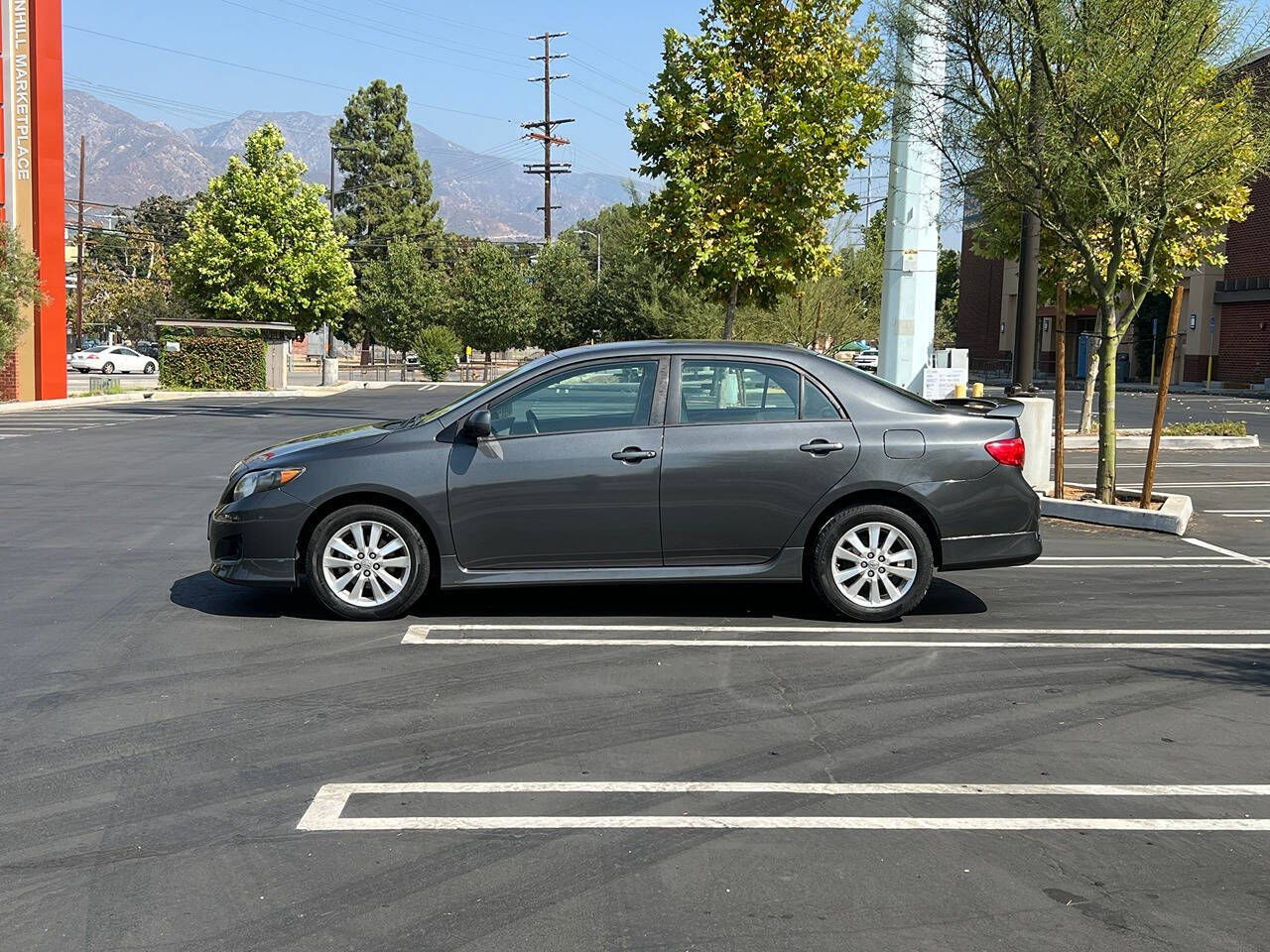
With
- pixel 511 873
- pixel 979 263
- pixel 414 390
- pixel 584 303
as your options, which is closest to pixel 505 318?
pixel 584 303

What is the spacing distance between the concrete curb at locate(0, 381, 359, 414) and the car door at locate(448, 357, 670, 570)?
26313mm

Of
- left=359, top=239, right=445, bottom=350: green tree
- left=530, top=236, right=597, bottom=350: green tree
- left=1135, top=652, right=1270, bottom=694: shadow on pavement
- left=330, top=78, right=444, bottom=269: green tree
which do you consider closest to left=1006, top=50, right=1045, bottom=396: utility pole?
left=1135, top=652, right=1270, bottom=694: shadow on pavement

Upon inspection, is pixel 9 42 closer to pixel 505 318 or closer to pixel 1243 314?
pixel 505 318

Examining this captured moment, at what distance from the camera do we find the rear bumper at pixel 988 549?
26.2 ft

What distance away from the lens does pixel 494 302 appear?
67250mm

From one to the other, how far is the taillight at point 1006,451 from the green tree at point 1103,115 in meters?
4.55

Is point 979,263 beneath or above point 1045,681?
above

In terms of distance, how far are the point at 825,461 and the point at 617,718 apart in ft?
8.46

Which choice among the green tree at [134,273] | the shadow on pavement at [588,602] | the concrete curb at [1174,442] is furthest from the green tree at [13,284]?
the green tree at [134,273]

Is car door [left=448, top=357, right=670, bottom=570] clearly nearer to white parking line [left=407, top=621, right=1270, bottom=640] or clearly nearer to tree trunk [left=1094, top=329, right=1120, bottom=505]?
white parking line [left=407, top=621, right=1270, bottom=640]

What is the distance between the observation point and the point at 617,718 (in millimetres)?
5867

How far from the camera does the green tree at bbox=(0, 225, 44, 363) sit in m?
31.6

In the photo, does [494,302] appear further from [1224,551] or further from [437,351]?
[1224,551]

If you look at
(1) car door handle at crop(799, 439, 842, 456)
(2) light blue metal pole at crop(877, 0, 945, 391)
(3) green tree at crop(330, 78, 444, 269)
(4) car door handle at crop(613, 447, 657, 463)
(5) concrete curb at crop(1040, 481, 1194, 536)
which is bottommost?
(5) concrete curb at crop(1040, 481, 1194, 536)
